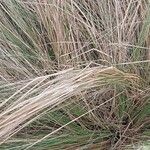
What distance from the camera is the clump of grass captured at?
89 cm

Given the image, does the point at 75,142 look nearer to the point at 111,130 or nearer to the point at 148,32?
the point at 111,130

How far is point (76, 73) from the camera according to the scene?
0.88 metres

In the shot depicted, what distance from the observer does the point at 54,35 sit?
1.07 metres

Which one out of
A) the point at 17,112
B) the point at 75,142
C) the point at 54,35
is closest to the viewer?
the point at 17,112

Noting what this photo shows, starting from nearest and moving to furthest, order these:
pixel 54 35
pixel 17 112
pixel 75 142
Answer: pixel 17 112
pixel 75 142
pixel 54 35

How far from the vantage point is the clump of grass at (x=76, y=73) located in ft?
2.90

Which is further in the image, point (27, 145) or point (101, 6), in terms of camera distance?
point (101, 6)

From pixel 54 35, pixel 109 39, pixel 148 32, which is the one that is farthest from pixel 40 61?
pixel 148 32

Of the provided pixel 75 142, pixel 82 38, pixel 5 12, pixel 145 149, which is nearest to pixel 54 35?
pixel 82 38

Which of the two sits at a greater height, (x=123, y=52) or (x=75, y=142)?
(x=123, y=52)

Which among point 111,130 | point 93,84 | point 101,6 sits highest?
point 101,6

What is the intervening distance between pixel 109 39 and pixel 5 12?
0.34 m

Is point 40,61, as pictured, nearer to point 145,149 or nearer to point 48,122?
point 48,122

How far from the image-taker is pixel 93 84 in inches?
35.2
